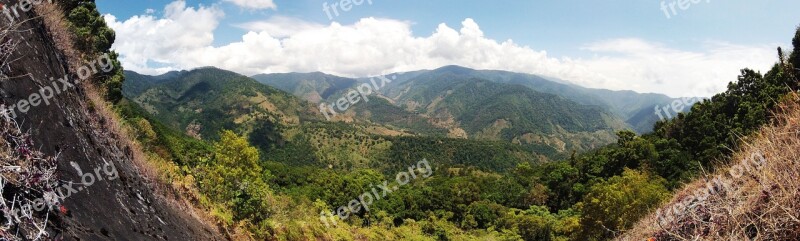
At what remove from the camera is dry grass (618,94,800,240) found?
4.09 m

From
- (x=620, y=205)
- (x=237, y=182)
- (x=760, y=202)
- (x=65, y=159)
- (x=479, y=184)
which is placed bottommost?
(x=479, y=184)

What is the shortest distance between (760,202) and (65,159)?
333 inches

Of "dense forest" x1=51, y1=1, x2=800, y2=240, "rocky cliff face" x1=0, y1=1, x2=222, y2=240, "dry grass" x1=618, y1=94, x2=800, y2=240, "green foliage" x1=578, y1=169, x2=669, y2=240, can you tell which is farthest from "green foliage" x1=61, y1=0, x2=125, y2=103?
"green foliage" x1=578, y1=169, x2=669, y2=240

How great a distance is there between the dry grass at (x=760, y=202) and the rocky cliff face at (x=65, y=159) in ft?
22.1

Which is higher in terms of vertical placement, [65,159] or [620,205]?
[65,159]

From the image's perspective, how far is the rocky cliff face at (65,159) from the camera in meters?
4.55

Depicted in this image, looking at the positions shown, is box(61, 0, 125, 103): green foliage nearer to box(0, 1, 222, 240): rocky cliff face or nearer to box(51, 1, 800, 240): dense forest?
box(51, 1, 800, 240): dense forest

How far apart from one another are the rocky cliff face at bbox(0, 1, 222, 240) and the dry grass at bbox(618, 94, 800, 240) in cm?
672

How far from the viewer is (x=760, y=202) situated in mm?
4438

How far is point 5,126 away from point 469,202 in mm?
77890

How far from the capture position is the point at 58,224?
4.70 m

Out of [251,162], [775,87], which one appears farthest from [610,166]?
[251,162]

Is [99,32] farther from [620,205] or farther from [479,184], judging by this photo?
[479,184]

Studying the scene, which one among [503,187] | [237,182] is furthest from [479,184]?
[237,182]
